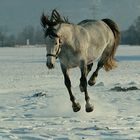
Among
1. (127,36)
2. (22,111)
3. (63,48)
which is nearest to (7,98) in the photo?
(22,111)

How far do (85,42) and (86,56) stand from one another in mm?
282

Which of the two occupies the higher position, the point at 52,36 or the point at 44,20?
the point at 44,20

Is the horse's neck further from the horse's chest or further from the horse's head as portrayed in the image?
the horse's chest

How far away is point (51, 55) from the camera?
8.62 meters

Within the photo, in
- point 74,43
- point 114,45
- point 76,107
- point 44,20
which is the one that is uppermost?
point 44,20

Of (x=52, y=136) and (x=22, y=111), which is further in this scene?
(x=22, y=111)

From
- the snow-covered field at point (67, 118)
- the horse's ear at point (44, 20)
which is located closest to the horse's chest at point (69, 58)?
the horse's ear at point (44, 20)

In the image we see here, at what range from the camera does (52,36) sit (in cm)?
881

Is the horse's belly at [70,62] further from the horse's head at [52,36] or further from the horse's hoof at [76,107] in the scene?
the horse's hoof at [76,107]

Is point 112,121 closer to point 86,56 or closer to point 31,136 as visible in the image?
point 86,56

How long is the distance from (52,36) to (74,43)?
33.7 inches

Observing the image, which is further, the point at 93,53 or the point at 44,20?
the point at 93,53

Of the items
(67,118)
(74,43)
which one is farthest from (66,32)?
(67,118)

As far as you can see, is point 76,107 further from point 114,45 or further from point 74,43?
point 114,45
